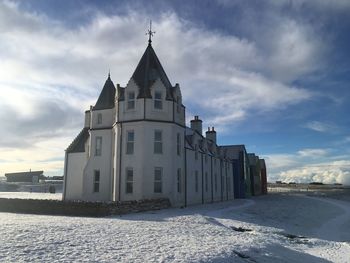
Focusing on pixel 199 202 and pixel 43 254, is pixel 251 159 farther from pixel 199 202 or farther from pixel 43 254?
pixel 43 254

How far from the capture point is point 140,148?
3080cm

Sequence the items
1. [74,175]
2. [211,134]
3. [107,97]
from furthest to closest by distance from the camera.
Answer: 1. [211,134]
2. [74,175]
3. [107,97]

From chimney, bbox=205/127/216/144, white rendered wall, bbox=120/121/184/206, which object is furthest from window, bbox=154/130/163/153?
chimney, bbox=205/127/216/144

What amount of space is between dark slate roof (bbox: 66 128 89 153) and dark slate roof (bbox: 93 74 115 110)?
5209 mm

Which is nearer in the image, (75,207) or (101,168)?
(75,207)

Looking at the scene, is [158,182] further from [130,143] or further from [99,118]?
[99,118]

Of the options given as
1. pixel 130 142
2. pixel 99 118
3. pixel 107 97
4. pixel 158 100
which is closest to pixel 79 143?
pixel 99 118

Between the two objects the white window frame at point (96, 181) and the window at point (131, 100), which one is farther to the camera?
the white window frame at point (96, 181)

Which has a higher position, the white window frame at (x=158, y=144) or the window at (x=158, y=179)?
the white window frame at (x=158, y=144)

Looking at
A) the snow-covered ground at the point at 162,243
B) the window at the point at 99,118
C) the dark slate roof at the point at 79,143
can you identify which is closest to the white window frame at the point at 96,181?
the window at the point at 99,118

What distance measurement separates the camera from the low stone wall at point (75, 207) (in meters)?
22.7

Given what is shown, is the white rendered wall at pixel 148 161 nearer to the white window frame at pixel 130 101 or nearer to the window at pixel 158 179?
the window at pixel 158 179

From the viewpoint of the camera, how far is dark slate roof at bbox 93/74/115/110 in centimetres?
3625

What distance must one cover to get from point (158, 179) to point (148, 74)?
928 centimetres
